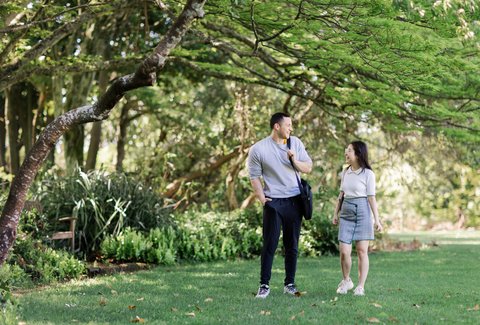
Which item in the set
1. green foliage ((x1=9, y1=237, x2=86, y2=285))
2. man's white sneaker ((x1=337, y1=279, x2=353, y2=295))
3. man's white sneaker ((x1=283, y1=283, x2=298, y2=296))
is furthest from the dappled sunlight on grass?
man's white sneaker ((x1=283, y1=283, x2=298, y2=296))

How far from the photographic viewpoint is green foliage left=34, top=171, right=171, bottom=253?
38.5 ft

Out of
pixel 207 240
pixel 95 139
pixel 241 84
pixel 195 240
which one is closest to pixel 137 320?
pixel 195 240

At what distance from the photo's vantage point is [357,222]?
7.67 meters

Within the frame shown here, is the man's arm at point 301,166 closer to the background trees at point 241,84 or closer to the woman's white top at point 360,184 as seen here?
the woman's white top at point 360,184

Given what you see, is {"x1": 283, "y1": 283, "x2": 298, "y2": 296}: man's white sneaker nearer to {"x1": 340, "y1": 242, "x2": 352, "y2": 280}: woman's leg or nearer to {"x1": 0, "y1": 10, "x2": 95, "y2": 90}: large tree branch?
{"x1": 340, "y1": 242, "x2": 352, "y2": 280}: woman's leg

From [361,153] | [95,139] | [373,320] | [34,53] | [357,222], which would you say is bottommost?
[373,320]

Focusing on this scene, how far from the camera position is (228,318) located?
19.3ft

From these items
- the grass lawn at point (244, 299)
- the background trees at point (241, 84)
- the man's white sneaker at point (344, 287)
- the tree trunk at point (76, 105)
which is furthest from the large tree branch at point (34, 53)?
the man's white sneaker at point (344, 287)

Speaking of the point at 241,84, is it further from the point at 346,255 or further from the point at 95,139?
the point at 346,255

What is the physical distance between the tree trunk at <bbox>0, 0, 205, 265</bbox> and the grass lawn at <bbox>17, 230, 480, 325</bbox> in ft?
2.81

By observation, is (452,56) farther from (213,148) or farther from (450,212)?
(450,212)

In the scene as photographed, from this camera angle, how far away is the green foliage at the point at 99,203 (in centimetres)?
1175

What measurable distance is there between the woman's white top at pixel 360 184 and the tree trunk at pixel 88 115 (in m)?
→ 2.62

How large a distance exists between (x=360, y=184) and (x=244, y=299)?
185cm
